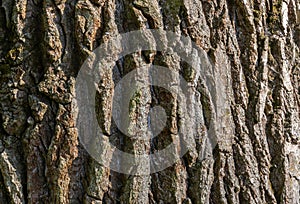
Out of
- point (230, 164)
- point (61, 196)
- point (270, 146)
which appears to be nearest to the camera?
point (61, 196)

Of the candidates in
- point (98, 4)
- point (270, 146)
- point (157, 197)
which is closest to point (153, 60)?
point (98, 4)

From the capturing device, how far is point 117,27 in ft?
5.76

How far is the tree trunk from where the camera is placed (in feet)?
5.63

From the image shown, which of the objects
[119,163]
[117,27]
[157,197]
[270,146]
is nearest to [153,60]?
[117,27]

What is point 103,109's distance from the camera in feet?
5.66

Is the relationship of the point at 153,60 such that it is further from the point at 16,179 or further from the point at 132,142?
the point at 16,179

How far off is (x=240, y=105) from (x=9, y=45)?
979 millimetres

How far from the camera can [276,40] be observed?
2.05 meters

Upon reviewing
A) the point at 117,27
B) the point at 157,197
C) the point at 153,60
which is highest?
the point at 117,27

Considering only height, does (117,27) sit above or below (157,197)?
above

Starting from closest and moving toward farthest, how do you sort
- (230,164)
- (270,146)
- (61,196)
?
(61,196) < (230,164) < (270,146)

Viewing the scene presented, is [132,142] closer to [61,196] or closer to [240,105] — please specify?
[61,196]

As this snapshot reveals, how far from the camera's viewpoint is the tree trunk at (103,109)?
1.71 meters

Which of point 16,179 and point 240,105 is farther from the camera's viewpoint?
point 240,105
